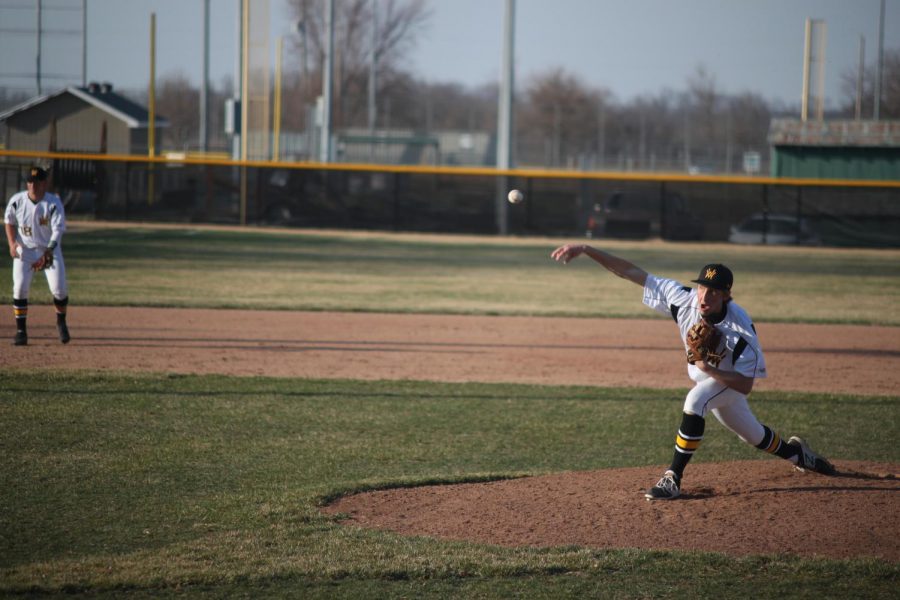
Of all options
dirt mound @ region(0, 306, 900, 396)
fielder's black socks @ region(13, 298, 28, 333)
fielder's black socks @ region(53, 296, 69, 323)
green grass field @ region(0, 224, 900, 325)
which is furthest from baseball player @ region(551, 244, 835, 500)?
green grass field @ region(0, 224, 900, 325)

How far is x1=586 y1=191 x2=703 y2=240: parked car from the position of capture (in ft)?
88.9

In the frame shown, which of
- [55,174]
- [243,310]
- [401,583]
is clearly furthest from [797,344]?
[55,174]

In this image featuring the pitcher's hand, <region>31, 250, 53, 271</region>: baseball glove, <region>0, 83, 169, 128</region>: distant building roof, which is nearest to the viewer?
the pitcher's hand

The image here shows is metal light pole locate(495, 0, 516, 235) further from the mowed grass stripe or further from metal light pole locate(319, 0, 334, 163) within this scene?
the mowed grass stripe

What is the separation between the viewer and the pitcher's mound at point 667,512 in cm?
500

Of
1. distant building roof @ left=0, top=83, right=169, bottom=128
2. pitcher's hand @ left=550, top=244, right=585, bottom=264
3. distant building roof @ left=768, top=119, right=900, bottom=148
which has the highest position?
distant building roof @ left=0, top=83, right=169, bottom=128

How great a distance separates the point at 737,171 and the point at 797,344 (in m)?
34.1

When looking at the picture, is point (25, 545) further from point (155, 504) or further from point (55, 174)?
point (55, 174)

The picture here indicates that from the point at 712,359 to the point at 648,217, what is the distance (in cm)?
2232

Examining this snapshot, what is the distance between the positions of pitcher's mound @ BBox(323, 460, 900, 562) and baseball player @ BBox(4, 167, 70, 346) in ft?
20.2

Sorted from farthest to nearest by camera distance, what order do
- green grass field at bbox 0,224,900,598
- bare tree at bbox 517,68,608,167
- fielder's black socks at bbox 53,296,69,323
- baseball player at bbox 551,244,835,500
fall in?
bare tree at bbox 517,68,608,167 → fielder's black socks at bbox 53,296,69,323 → baseball player at bbox 551,244,835,500 → green grass field at bbox 0,224,900,598

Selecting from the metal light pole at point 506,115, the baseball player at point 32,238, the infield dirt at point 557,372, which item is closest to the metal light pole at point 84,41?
the metal light pole at point 506,115

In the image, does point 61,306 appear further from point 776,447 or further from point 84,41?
point 84,41

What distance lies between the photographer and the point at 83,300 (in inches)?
554
